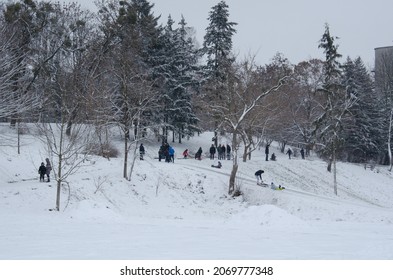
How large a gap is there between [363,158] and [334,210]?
25.5 m

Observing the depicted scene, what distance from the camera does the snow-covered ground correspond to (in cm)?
945

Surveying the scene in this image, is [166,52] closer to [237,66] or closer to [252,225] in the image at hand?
[237,66]

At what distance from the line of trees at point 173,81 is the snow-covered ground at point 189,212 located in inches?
83.8

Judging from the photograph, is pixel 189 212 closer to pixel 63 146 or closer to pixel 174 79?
pixel 63 146

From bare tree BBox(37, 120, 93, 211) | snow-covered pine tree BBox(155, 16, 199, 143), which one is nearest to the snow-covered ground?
bare tree BBox(37, 120, 93, 211)

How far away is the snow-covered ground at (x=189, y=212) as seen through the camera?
9445mm

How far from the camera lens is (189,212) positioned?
79.2 feet

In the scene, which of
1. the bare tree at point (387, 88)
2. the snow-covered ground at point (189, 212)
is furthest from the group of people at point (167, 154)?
the bare tree at point (387, 88)

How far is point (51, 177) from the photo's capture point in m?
25.3

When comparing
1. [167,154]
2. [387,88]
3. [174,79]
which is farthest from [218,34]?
[387,88]

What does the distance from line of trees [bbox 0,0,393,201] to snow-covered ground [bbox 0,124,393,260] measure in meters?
2.13

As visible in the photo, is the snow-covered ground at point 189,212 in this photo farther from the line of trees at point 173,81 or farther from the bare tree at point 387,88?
the bare tree at point 387,88

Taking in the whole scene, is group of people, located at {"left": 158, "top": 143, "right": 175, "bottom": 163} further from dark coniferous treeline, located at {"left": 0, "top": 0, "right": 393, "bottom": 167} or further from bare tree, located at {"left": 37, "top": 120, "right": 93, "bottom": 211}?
bare tree, located at {"left": 37, "top": 120, "right": 93, "bottom": 211}

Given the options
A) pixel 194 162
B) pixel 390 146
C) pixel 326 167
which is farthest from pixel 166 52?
pixel 390 146
